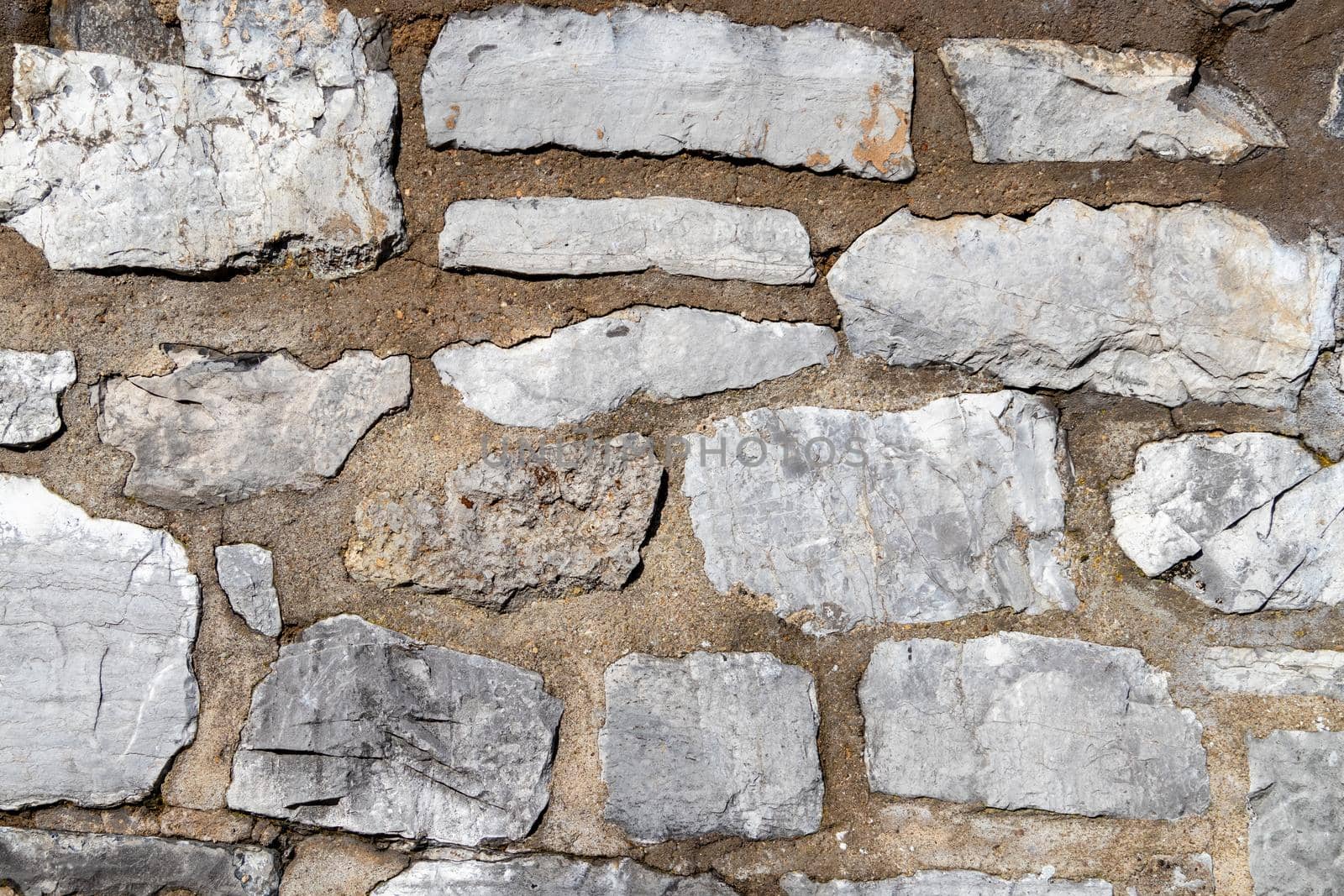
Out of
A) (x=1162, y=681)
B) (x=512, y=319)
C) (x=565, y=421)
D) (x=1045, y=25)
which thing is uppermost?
(x=1045, y=25)

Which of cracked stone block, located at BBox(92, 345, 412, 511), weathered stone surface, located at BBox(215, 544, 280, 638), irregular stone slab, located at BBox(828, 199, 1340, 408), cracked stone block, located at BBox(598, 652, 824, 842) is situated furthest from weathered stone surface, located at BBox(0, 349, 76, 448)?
irregular stone slab, located at BBox(828, 199, 1340, 408)

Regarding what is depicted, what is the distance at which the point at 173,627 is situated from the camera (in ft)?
4.12

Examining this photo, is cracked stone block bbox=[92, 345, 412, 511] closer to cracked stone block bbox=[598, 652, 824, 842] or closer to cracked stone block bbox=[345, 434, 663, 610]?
cracked stone block bbox=[345, 434, 663, 610]

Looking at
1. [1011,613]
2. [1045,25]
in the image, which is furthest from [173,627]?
[1045,25]

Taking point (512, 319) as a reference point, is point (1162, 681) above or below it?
below

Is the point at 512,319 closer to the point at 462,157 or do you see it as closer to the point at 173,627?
the point at 462,157

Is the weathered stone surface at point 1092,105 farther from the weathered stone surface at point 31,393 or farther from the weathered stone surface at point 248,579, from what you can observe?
the weathered stone surface at point 31,393

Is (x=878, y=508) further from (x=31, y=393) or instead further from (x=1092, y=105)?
(x=31, y=393)

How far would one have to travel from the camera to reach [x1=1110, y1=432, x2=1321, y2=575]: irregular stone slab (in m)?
1.30

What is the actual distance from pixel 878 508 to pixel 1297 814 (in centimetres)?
70

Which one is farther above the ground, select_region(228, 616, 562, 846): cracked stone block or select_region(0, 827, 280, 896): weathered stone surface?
select_region(228, 616, 562, 846): cracked stone block

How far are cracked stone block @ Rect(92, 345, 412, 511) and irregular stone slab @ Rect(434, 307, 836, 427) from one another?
102mm

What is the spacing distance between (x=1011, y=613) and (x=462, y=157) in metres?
0.96

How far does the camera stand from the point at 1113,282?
1287mm
